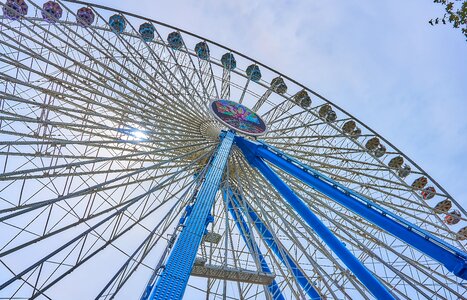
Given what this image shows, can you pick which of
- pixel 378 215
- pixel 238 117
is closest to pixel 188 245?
pixel 378 215

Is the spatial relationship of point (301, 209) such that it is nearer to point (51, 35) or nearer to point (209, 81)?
point (209, 81)

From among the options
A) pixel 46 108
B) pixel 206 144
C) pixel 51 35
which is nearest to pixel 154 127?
pixel 206 144

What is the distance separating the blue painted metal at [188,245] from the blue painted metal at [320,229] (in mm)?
1917

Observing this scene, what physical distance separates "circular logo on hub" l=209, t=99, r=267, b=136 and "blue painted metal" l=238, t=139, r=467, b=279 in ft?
5.85

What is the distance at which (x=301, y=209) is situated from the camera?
13.5 meters

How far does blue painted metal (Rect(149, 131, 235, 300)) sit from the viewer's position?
9086mm

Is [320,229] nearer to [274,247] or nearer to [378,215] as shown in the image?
[378,215]

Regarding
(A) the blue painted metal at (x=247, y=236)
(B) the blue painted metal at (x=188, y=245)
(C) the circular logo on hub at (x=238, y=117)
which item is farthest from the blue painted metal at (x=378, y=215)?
(B) the blue painted metal at (x=188, y=245)

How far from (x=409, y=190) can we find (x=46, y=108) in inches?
673

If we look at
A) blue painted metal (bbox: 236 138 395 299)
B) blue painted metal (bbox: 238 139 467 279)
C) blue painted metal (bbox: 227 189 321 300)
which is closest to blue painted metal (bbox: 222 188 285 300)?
blue painted metal (bbox: 227 189 321 300)

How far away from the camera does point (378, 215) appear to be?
42.3ft

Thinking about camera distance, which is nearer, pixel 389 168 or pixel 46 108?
pixel 46 108

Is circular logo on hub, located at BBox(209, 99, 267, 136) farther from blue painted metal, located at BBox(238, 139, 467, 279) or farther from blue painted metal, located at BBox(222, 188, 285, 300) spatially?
blue painted metal, located at BBox(222, 188, 285, 300)

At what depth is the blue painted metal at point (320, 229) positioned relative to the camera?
11.3 m
